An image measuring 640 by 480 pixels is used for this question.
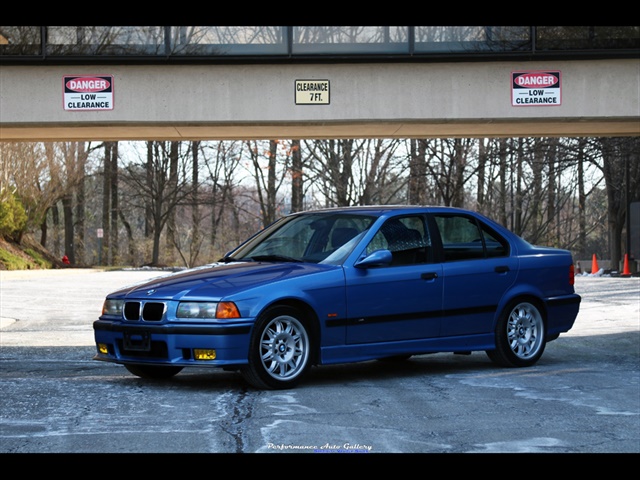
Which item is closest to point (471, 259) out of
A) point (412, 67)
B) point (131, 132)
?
point (412, 67)

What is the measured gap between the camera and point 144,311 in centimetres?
845

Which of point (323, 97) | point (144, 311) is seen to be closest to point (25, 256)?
point (323, 97)

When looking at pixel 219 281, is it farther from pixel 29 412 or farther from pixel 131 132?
pixel 131 132

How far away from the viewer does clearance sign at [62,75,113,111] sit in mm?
13312

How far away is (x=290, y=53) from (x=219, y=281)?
5530 mm

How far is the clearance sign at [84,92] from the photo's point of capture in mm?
13312

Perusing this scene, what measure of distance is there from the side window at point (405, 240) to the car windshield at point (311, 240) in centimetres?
17

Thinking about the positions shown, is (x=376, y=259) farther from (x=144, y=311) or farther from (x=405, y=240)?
(x=144, y=311)

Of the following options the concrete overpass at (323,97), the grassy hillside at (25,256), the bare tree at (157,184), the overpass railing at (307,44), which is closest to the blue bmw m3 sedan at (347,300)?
the concrete overpass at (323,97)

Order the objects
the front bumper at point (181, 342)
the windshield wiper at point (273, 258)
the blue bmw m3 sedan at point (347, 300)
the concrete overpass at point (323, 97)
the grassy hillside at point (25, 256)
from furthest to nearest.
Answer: the grassy hillside at point (25, 256) < the concrete overpass at point (323, 97) < the windshield wiper at point (273, 258) < the blue bmw m3 sedan at point (347, 300) < the front bumper at point (181, 342)

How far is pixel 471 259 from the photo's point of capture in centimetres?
999

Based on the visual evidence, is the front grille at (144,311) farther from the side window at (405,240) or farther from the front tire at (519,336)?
the front tire at (519,336)

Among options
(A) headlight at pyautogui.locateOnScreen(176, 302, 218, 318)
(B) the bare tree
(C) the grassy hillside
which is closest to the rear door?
(A) headlight at pyautogui.locateOnScreen(176, 302, 218, 318)

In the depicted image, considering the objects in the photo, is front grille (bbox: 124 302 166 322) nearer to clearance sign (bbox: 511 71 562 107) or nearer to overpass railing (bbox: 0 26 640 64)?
overpass railing (bbox: 0 26 640 64)
